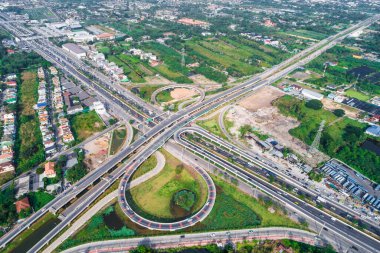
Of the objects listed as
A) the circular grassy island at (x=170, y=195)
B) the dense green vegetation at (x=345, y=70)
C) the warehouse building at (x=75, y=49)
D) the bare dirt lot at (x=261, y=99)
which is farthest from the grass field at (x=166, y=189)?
the warehouse building at (x=75, y=49)

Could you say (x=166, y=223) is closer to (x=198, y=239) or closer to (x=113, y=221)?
(x=198, y=239)

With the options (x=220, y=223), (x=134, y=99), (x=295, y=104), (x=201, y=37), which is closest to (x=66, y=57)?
(x=134, y=99)

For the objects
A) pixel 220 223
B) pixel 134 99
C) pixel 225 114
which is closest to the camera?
pixel 220 223

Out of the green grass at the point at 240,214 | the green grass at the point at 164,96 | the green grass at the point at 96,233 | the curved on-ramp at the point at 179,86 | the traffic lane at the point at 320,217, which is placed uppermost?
the curved on-ramp at the point at 179,86

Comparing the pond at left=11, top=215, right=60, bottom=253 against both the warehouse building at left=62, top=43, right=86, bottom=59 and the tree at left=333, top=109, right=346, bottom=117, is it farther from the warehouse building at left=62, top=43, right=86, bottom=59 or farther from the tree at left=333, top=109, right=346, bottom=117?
the warehouse building at left=62, top=43, right=86, bottom=59

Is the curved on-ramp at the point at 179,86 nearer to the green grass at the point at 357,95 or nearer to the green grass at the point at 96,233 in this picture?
the green grass at the point at 96,233

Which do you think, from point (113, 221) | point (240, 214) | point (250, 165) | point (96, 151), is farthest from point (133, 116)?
point (240, 214)

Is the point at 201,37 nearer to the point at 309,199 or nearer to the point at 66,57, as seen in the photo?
the point at 66,57
